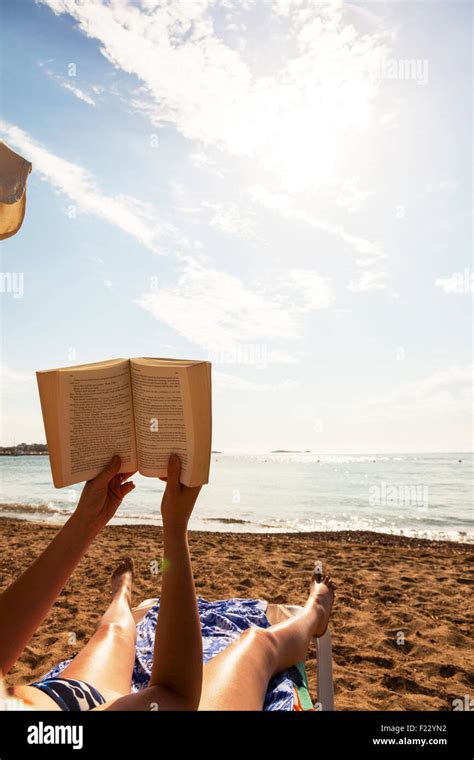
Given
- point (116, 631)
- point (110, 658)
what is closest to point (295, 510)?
point (116, 631)

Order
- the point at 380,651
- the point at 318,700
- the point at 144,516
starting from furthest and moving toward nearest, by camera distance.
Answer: the point at 144,516
the point at 380,651
the point at 318,700

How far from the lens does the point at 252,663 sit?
1.76m

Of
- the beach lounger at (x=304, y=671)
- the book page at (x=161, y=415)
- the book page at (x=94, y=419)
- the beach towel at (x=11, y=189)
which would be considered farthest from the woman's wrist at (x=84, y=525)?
the beach lounger at (x=304, y=671)

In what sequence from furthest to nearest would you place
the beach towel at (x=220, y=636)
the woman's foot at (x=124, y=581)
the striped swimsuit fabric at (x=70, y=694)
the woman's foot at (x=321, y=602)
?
the woman's foot at (x=124, y=581) < the woman's foot at (x=321, y=602) < the beach towel at (x=220, y=636) < the striped swimsuit fabric at (x=70, y=694)

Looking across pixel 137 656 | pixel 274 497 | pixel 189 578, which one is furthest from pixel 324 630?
pixel 274 497

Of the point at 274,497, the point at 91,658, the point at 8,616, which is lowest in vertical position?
the point at 274,497

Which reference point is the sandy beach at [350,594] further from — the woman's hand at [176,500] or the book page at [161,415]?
the book page at [161,415]

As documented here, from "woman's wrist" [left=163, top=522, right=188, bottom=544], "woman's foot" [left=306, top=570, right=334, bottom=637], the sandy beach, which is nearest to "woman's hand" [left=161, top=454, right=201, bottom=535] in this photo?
"woman's wrist" [left=163, top=522, right=188, bottom=544]

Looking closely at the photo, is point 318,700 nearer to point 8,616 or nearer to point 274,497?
point 8,616

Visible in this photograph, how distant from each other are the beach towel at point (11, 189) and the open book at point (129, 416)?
18.4 inches

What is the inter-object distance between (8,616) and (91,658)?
814 mm

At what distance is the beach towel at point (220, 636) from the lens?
6.18ft

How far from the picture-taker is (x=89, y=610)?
159 inches

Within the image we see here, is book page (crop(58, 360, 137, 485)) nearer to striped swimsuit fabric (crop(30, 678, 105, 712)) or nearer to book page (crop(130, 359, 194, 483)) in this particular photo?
book page (crop(130, 359, 194, 483))
